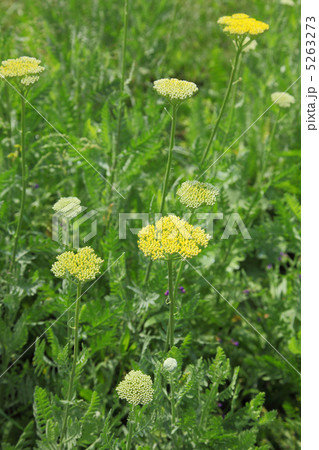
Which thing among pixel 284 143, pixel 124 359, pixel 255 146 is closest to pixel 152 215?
pixel 124 359

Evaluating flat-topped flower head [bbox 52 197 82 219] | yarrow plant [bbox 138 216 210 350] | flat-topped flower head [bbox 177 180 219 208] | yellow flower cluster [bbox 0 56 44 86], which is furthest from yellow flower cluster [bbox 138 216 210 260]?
yellow flower cluster [bbox 0 56 44 86]

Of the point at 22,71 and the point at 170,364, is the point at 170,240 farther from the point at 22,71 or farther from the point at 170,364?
the point at 22,71

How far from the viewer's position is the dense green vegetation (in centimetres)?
167

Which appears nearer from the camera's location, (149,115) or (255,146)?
(149,115)

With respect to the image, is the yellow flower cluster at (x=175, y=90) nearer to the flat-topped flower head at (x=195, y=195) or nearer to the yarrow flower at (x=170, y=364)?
the flat-topped flower head at (x=195, y=195)

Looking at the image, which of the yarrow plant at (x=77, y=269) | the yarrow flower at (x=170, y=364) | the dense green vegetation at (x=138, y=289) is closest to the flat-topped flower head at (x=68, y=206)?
the dense green vegetation at (x=138, y=289)

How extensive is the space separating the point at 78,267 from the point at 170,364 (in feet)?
1.27

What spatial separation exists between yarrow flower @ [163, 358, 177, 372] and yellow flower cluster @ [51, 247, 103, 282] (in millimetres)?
329

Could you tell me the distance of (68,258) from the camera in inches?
54.2

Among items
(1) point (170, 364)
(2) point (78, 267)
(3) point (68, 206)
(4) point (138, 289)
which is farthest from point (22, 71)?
(1) point (170, 364)

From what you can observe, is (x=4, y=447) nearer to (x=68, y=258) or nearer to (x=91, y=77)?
(x=68, y=258)

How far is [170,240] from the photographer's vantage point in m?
1.31

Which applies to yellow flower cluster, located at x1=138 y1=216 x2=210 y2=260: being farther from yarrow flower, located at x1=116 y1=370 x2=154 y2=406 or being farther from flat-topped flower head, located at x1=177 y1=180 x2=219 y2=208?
yarrow flower, located at x1=116 y1=370 x2=154 y2=406

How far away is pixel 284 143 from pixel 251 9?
6.83 ft
